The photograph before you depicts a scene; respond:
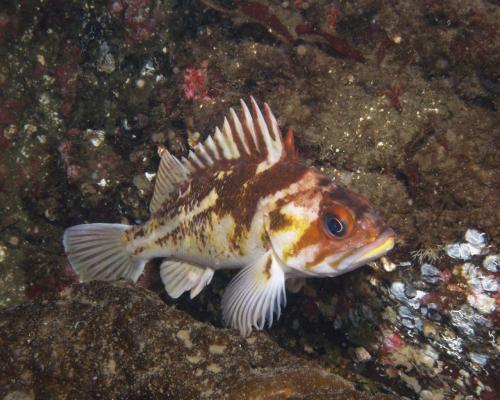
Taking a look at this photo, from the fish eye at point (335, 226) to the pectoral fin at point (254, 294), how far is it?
568 mm

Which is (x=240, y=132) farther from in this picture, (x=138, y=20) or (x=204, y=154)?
(x=138, y=20)

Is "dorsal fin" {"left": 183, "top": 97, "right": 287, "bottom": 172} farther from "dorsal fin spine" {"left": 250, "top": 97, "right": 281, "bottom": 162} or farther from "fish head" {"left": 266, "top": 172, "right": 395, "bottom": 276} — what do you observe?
"fish head" {"left": 266, "top": 172, "right": 395, "bottom": 276}

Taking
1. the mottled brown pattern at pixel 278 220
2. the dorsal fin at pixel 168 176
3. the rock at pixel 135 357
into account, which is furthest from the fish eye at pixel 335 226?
the dorsal fin at pixel 168 176

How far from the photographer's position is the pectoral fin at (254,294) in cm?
312

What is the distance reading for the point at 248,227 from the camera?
3373 millimetres

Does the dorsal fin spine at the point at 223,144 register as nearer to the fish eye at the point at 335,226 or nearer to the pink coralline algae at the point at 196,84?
the pink coralline algae at the point at 196,84

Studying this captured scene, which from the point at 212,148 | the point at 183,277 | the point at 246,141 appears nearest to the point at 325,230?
the point at 246,141

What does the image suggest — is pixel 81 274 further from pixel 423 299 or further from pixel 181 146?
pixel 423 299

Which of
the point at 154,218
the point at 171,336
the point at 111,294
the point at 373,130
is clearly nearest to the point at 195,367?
the point at 171,336

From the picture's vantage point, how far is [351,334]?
13.7ft

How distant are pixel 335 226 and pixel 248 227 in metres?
0.79

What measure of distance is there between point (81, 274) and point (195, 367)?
88.7 inches

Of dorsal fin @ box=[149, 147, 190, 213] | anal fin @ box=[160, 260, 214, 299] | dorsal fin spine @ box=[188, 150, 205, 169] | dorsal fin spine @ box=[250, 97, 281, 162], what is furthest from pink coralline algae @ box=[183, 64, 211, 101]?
anal fin @ box=[160, 260, 214, 299]

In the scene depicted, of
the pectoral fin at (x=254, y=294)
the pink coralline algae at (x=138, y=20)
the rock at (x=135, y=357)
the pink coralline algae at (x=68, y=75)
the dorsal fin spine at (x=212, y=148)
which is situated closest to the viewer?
the rock at (x=135, y=357)
